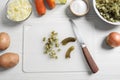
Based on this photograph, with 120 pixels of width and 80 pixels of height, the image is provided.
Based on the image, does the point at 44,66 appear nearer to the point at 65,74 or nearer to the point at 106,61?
the point at 65,74

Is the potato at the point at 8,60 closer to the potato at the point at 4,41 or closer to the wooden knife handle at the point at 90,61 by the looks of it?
the potato at the point at 4,41

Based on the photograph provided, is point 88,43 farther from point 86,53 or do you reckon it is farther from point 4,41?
point 4,41

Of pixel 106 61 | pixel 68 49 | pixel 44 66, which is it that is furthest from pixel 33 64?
pixel 106 61

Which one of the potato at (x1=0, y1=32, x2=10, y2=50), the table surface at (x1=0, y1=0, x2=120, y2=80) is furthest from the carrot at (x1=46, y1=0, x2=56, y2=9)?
the potato at (x1=0, y1=32, x2=10, y2=50)

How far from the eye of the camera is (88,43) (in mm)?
1145

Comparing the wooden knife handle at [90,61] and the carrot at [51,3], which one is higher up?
the carrot at [51,3]

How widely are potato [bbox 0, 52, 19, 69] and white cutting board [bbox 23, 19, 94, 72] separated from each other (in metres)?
0.04

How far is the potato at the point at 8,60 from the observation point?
1.08 metres

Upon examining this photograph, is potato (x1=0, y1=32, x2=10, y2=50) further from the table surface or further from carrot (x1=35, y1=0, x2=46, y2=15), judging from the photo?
carrot (x1=35, y1=0, x2=46, y2=15)

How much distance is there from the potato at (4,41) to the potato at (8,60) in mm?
29

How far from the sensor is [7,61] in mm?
1077

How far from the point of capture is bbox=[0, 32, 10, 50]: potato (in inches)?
43.3

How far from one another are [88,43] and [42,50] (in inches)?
6.9

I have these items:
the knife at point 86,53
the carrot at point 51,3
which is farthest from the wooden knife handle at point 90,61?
the carrot at point 51,3
